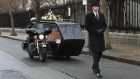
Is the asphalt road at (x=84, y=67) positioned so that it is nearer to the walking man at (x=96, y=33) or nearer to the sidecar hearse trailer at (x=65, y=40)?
the sidecar hearse trailer at (x=65, y=40)

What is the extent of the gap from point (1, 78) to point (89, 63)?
14.3 ft

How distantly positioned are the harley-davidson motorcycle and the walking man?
4.12m

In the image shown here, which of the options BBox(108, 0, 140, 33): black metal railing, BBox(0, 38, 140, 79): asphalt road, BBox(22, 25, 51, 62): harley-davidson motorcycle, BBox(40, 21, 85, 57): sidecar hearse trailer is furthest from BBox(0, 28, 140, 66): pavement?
BBox(22, 25, 51, 62): harley-davidson motorcycle

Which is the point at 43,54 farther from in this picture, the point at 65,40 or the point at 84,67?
the point at 84,67

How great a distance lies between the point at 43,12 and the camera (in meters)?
35.6

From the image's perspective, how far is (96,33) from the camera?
39.4ft

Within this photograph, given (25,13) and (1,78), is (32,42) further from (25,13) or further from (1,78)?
(25,13)

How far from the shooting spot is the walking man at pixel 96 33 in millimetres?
11984

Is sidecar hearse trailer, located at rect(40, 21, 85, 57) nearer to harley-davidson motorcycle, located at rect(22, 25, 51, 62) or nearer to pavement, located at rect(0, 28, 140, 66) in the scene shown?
harley-davidson motorcycle, located at rect(22, 25, 51, 62)

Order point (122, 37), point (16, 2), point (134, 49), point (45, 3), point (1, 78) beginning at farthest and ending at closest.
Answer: point (16, 2) → point (45, 3) → point (122, 37) → point (134, 49) → point (1, 78)

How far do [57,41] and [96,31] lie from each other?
4772 millimetres

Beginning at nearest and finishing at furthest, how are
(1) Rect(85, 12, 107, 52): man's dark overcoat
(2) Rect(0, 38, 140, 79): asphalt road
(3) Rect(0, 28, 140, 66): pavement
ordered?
(1) Rect(85, 12, 107, 52): man's dark overcoat, (2) Rect(0, 38, 140, 79): asphalt road, (3) Rect(0, 28, 140, 66): pavement

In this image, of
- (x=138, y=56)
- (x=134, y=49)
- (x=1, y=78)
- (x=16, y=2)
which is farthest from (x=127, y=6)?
(x=16, y=2)

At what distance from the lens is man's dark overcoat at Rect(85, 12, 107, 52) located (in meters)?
12.0
